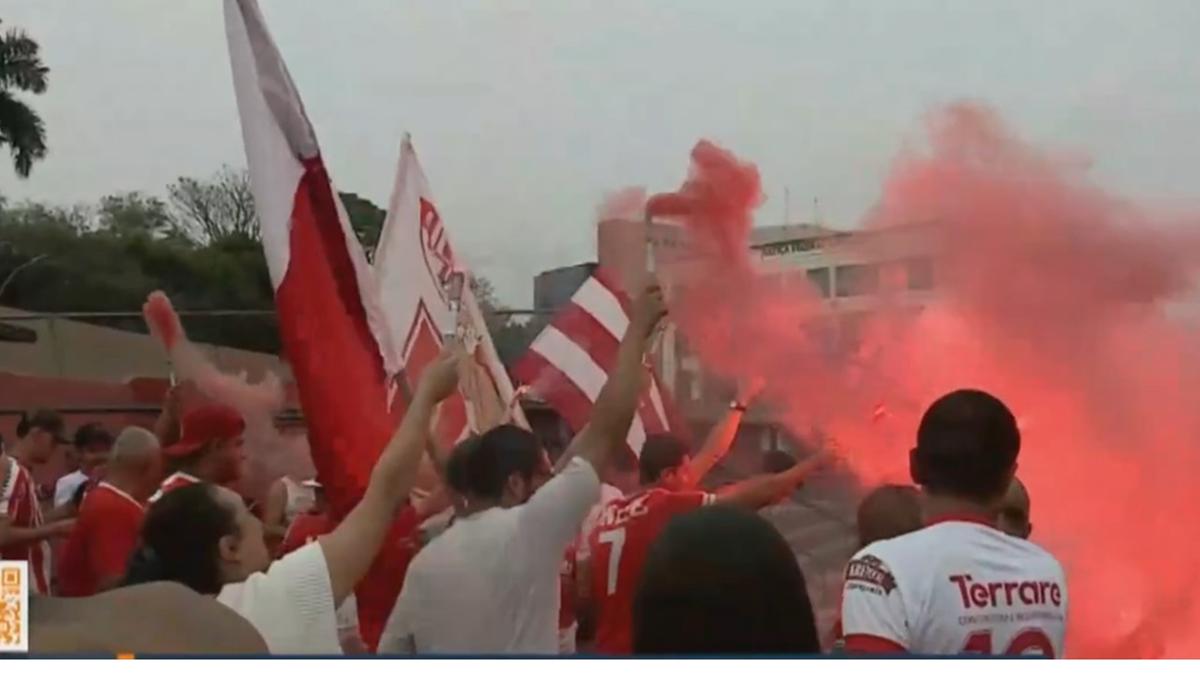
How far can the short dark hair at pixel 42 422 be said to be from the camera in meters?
2.35

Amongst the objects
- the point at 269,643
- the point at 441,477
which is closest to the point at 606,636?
the point at 441,477

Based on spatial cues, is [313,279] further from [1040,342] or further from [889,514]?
[1040,342]

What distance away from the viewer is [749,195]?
7.38ft

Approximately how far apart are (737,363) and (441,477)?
0.60 metres

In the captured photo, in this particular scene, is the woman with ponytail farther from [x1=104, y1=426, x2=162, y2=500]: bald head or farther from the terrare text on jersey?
the terrare text on jersey

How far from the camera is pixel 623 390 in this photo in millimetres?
2301

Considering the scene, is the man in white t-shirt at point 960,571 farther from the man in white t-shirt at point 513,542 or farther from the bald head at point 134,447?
the bald head at point 134,447

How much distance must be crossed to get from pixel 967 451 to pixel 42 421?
153cm

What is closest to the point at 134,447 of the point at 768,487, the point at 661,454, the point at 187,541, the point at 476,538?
the point at 187,541

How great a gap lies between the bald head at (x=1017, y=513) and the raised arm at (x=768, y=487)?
0.32 m

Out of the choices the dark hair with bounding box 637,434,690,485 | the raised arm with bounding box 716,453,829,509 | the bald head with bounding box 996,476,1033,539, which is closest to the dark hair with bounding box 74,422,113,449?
the dark hair with bounding box 637,434,690,485

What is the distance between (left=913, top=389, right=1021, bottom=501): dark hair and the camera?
195 centimetres

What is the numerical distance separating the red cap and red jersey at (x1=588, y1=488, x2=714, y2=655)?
694 mm
